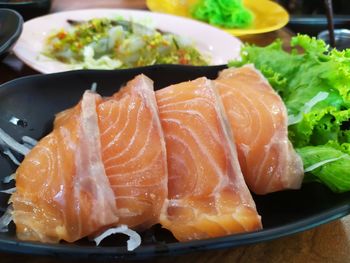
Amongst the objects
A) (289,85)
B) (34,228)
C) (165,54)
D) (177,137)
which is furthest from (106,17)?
(34,228)

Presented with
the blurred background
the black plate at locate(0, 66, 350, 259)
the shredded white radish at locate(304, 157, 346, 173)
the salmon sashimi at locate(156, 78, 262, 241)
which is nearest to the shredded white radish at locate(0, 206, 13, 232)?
the black plate at locate(0, 66, 350, 259)

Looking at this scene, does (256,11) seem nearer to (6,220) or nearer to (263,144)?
(263,144)

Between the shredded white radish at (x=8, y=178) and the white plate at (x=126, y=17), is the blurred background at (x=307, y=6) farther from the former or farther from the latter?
the shredded white radish at (x=8, y=178)

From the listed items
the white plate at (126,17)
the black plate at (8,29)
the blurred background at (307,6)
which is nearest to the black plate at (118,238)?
the black plate at (8,29)

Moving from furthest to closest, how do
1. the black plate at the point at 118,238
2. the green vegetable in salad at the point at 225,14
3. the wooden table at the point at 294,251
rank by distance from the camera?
the green vegetable in salad at the point at 225,14 → the wooden table at the point at 294,251 → the black plate at the point at 118,238

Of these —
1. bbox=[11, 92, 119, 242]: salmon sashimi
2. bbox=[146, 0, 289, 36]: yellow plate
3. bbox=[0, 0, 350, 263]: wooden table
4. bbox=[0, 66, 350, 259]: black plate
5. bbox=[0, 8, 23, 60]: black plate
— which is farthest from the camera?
bbox=[146, 0, 289, 36]: yellow plate

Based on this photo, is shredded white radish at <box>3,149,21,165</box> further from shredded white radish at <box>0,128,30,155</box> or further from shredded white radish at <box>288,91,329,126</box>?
shredded white radish at <box>288,91,329,126</box>

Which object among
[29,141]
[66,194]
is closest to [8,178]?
[29,141]

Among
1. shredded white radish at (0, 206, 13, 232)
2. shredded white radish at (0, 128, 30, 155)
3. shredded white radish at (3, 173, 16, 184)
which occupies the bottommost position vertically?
shredded white radish at (3, 173, 16, 184)
